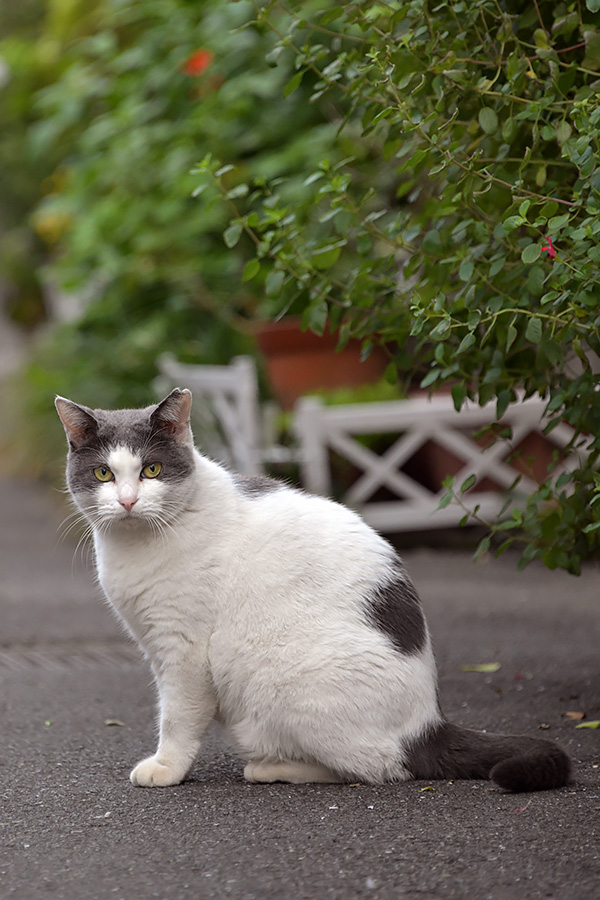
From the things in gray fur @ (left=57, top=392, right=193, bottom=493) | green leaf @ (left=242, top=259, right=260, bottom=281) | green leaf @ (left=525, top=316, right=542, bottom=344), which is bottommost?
gray fur @ (left=57, top=392, right=193, bottom=493)

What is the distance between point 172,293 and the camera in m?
9.30

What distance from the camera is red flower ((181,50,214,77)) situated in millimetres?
8289

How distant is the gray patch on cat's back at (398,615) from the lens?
9.60 feet

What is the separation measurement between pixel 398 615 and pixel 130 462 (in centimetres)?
84

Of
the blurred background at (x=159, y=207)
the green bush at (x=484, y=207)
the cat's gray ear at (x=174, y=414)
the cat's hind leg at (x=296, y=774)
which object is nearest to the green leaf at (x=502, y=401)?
the green bush at (x=484, y=207)

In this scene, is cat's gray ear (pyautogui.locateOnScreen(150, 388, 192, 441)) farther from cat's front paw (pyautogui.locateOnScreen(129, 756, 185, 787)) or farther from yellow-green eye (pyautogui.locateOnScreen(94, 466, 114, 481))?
cat's front paw (pyautogui.locateOnScreen(129, 756, 185, 787))

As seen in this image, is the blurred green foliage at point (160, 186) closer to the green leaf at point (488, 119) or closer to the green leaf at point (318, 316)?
the green leaf at point (318, 316)

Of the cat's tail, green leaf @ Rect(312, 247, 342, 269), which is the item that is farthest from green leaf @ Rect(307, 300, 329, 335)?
the cat's tail

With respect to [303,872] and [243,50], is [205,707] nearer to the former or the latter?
[303,872]

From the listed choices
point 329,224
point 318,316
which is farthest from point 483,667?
point 329,224

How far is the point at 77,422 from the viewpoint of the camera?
3041mm

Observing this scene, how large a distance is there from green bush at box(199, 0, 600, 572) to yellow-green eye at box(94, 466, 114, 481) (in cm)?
78

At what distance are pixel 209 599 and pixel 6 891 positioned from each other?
0.94 m

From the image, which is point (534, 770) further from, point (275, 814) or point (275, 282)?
point (275, 282)
